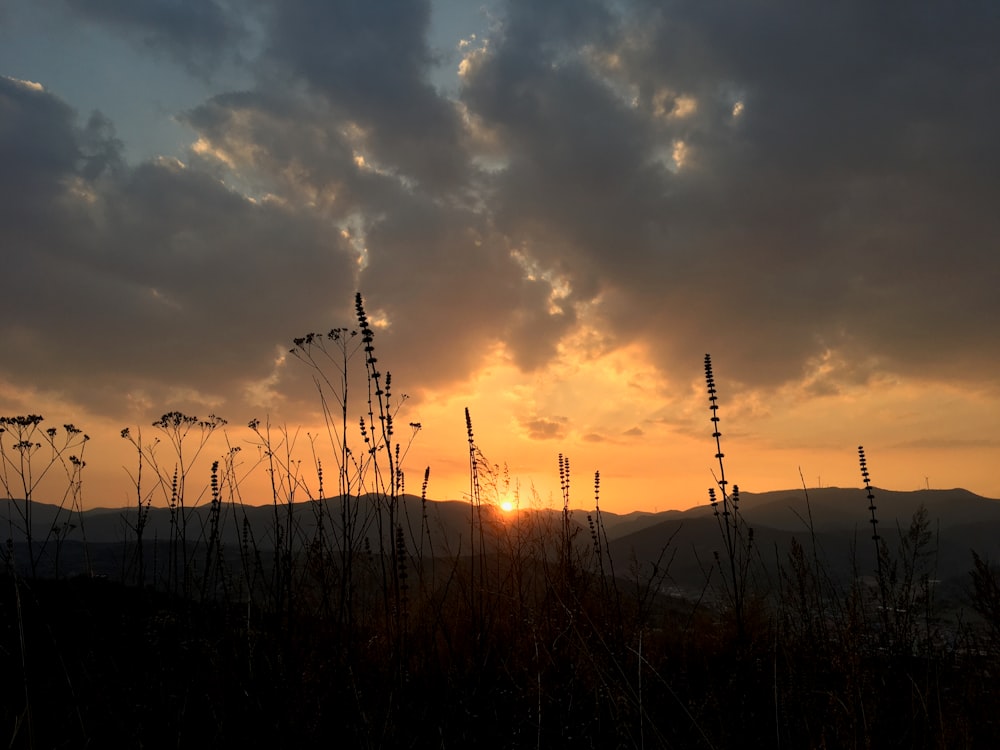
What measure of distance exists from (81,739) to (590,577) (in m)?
3.74

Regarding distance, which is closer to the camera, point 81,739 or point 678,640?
point 81,739

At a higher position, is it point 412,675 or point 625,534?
point 412,675

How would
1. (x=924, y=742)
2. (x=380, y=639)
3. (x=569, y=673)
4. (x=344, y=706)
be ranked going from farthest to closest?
(x=380, y=639) < (x=569, y=673) < (x=344, y=706) < (x=924, y=742)

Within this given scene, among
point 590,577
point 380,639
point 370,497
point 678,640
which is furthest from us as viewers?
point 678,640

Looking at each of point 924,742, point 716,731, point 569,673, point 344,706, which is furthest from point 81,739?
point 924,742

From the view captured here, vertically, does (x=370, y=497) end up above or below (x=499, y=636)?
above

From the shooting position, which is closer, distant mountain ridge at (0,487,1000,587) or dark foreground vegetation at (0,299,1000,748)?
dark foreground vegetation at (0,299,1000,748)

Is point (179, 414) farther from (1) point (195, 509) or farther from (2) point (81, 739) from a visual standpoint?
(2) point (81, 739)

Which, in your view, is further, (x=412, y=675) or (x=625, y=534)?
(x=625, y=534)

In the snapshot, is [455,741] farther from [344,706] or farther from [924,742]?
[924,742]

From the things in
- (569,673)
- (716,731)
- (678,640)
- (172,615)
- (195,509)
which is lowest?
(678,640)

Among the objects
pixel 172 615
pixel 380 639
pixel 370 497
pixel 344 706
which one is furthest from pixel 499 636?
pixel 172 615

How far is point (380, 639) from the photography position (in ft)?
13.0

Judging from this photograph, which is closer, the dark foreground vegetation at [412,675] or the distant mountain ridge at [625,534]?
the dark foreground vegetation at [412,675]
